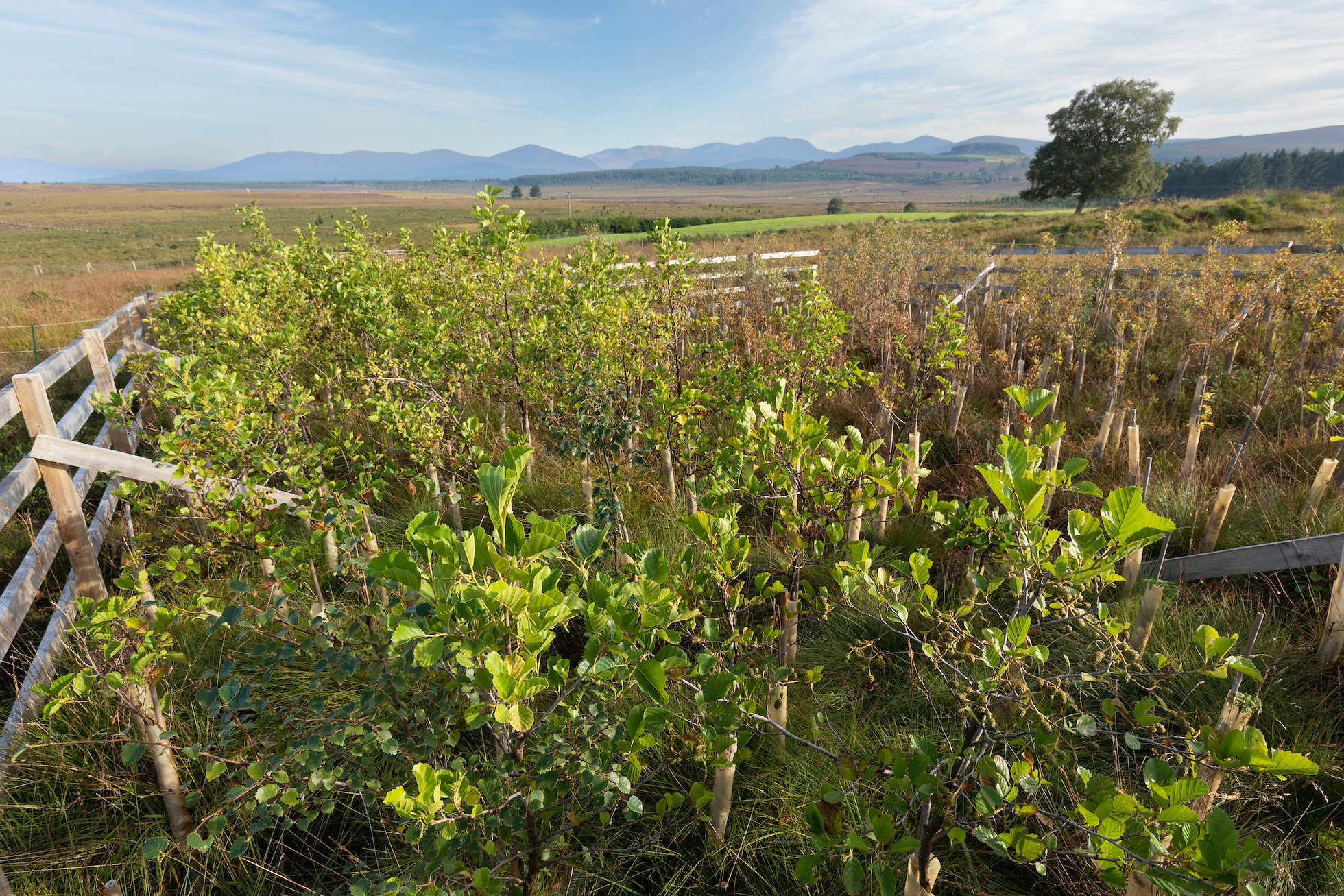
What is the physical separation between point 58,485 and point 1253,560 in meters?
6.58

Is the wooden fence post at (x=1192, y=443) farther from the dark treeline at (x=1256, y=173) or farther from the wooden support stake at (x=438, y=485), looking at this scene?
the dark treeline at (x=1256, y=173)

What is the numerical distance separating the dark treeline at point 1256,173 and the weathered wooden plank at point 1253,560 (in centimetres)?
8032

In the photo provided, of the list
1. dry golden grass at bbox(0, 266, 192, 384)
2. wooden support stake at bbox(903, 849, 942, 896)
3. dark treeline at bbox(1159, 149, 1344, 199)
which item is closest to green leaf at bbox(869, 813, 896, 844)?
wooden support stake at bbox(903, 849, 942, 896)

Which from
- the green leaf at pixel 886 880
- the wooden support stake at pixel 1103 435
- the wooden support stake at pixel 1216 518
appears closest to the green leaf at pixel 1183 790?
the green leaf at pixel 886 880

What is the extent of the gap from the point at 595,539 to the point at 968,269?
45.2 feet

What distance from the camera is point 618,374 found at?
436cm

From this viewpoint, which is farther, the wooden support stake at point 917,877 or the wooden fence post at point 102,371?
the wooden fence post at point 102,371

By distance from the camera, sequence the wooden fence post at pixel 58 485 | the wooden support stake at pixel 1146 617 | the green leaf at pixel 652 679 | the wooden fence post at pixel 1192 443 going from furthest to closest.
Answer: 1. the wooden fence post at pixel 1192 443
2. the wooden fence post at pixel 58 485
3. the wooden support stake at pixel 1146 617
4. the green leaf at pixel 652 679

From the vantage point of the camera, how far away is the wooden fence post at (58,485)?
3.28m

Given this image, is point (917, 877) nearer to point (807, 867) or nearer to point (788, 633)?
point (807, 867)

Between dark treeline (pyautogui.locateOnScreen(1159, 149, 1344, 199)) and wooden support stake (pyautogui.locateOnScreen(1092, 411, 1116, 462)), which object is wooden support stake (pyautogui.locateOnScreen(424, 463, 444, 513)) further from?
dark treeline (pyautogui.locateOnScreen(1159, 149, 1344, 199))

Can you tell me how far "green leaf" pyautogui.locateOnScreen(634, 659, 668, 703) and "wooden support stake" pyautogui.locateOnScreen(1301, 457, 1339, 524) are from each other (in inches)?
167

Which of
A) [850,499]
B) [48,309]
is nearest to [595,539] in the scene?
[850,499]

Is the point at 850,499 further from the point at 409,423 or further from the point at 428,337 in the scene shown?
the point at 428,337
